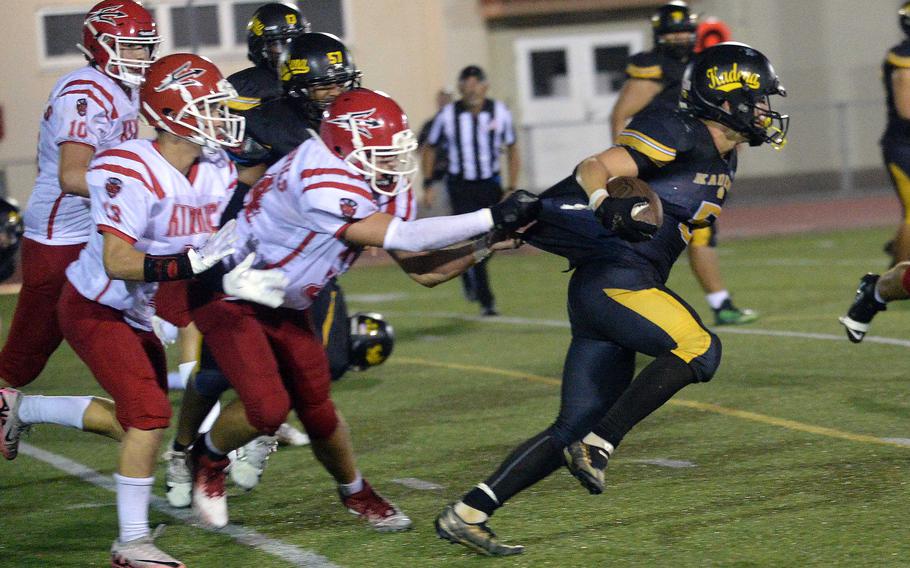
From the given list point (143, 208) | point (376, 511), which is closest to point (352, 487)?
point (376, 511)

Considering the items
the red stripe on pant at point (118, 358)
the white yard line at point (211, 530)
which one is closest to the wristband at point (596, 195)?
the white yard line at point (211, 530)

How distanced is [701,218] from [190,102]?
5.31 feet

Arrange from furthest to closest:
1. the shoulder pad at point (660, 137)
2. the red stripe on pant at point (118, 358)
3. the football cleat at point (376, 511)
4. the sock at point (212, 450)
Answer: the sock at point (212, 450)
the football cleat at point (376, 511)
the shoulder pad at point (660, 137)
the red stripe on pant at point (118, 358)

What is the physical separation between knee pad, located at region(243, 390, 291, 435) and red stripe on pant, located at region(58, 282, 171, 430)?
25 cm

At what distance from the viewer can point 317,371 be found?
4.37m

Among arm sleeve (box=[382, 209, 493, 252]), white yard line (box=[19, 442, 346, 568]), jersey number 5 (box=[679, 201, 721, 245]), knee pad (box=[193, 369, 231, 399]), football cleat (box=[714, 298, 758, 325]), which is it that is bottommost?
football cleat (box=[714, 298, 758, 325])

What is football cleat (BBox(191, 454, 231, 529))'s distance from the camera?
4543 millimetres

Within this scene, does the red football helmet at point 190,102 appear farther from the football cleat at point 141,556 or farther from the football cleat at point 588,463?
the football cleat at point 588,463

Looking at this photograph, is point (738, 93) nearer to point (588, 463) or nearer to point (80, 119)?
point (588, 463)

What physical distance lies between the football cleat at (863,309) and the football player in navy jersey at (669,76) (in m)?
2.12

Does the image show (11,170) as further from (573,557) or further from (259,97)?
(573,557)

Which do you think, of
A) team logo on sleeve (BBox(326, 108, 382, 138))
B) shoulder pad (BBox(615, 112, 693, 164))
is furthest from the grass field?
team logo on sleeve (BBox(326, 108, 382, 138))

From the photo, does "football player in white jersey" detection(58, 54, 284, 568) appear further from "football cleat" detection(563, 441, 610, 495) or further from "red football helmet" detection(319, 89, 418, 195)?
"football cleat" detection(563, 441, 610, 495)

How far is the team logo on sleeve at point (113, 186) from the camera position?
4.04 meters
